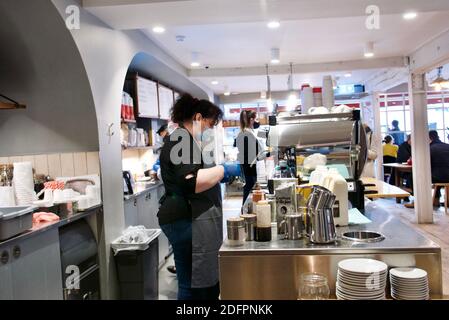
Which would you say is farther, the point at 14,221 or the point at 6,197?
the point at 6,197

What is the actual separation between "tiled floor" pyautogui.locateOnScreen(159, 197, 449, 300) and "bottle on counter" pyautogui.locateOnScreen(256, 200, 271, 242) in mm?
866

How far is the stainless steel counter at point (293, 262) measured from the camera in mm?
1604

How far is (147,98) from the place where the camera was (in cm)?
485

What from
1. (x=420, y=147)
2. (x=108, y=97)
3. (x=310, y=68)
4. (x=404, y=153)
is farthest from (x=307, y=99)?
(x=404, y=153)

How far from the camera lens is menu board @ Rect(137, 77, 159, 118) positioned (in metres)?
4.61

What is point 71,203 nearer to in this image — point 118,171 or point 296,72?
point 118,171

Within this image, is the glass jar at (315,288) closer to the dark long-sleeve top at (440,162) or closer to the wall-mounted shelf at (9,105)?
the wall-mounted shelf at (9,105)

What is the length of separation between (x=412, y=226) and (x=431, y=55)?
2744 mm

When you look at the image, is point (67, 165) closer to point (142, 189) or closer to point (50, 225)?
point (50, 225)

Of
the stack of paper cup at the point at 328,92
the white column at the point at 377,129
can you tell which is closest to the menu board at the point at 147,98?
the stack of paper cup at the point at 328,92

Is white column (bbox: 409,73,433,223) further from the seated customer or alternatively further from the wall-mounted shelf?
the wall-mounted shelf

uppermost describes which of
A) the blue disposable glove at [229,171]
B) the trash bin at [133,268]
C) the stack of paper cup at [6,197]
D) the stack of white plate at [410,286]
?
the blue disposable glove at [229,171]

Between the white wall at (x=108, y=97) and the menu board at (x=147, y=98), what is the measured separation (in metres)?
1.08

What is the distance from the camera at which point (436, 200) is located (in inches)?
284
